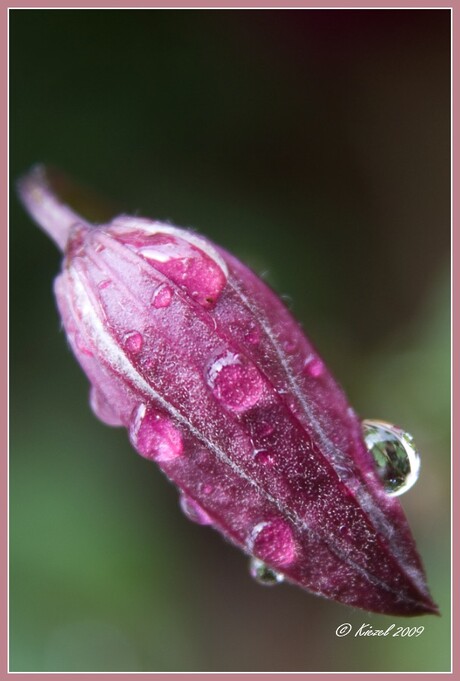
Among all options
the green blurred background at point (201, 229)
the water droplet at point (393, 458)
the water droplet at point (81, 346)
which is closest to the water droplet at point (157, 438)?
the water droplet at point (81, 346)

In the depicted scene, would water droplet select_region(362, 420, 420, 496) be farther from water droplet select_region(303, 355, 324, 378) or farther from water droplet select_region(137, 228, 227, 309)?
water droplet select_region(137, 228, 227, 309)

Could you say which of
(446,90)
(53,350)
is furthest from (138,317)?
(446,90)

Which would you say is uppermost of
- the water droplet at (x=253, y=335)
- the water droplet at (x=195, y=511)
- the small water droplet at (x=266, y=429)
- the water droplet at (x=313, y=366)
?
the water droplet at (x=253, y=335)

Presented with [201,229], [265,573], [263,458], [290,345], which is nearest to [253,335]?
[290,345]

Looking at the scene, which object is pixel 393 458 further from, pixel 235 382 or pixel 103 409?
pixel 103 409

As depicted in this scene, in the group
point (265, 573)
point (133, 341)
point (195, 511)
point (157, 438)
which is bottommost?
point (265, 573)

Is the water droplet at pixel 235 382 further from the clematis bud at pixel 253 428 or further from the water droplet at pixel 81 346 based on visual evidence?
the water droplet at pixel 81 346
